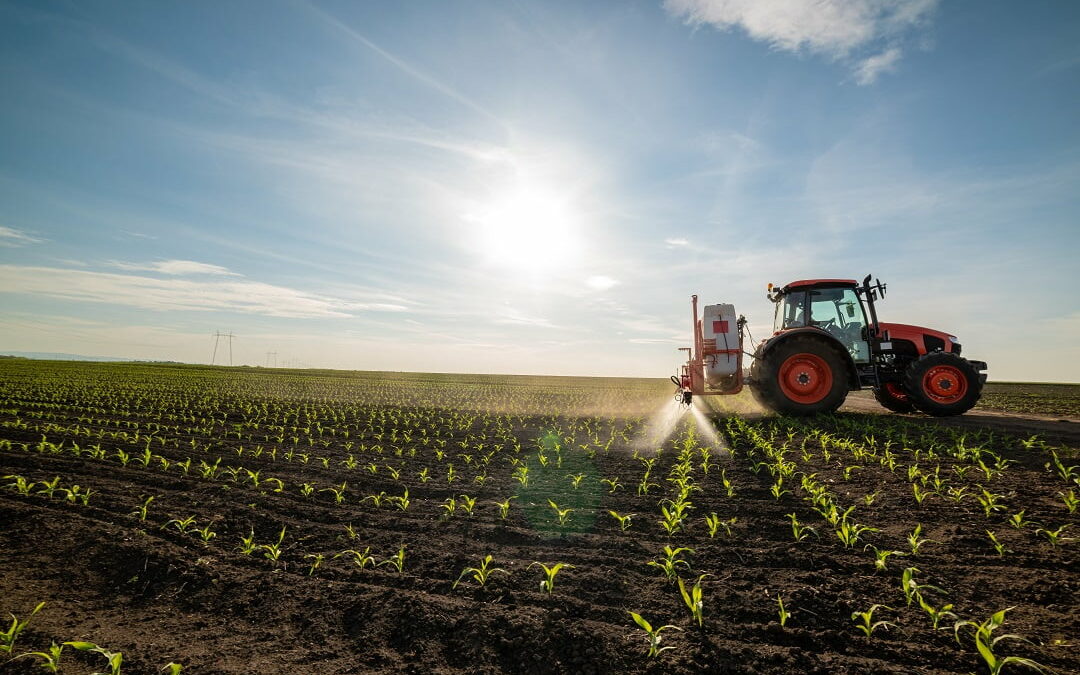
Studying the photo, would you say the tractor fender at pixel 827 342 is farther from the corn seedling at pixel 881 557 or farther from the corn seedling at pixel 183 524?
the corn seedling at pixel 183 524

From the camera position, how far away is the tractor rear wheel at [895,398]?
12859 mm

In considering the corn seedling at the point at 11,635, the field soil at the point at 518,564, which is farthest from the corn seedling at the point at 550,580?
the corn seedling at the point at 11,635

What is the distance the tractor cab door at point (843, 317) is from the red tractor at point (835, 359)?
0.02m

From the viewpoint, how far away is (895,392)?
42.9 feet

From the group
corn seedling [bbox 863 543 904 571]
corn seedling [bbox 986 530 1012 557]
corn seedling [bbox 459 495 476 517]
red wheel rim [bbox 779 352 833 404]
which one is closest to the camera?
corn seedling [bbox 863 543 904 571]

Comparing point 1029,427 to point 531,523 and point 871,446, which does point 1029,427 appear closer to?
point 871,446

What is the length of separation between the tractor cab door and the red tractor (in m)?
0.02

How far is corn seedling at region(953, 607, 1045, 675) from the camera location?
2.53m

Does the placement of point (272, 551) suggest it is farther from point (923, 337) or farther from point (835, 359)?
point (923, 337)

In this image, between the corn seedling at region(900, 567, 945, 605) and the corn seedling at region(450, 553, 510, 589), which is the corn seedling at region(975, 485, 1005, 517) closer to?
the corn seedling at region(900, 567, 945, 605)

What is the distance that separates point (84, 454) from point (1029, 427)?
18.5 meters

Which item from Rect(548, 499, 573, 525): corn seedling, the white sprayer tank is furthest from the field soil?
the white sprayer tank

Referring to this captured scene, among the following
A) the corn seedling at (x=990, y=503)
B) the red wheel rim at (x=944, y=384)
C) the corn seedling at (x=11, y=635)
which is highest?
the red wheel rim at (x=944, y=384)

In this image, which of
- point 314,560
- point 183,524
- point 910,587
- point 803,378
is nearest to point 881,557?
point 910,587
